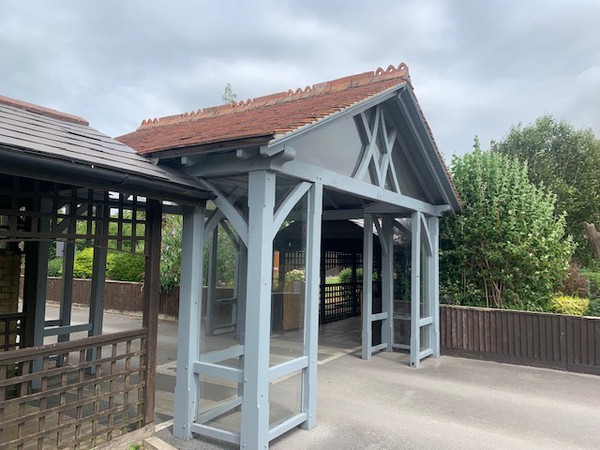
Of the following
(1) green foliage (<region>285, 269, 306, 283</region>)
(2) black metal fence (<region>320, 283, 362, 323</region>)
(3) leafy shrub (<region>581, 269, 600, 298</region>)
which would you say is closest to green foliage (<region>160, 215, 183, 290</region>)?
(2) black metal fence (<region>320, 283, 362, 323</region>)

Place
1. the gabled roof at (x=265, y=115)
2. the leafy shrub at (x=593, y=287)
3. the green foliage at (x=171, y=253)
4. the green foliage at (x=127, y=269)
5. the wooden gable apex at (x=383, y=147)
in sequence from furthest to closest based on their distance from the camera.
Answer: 1. the green foliage at (x=127, y=269)
2. the green foliage at (x=171, y=253)
3. the leafy shrub at (x=593, y=287)
4. the wooden gable apex at (x=383, y=147)
5. the gabled roof at (x=265, y=115)

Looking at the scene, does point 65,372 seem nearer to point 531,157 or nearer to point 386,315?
point 386,315

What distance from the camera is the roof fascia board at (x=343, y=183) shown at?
4.46 meters

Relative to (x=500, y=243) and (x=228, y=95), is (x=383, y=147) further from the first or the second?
(x=228, y=95)

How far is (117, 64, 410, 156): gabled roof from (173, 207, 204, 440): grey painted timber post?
878mm

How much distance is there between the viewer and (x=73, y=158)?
10.9 feet

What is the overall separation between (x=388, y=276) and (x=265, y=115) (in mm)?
4560

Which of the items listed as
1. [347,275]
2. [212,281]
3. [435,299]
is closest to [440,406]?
[435,299]

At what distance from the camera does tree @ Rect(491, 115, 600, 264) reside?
19.6 metres

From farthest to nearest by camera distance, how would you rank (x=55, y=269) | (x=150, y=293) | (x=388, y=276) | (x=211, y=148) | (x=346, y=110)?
(x=55, y=269) < (x=388, y=276) < (x=346, y=110) < (x=150, y=293) < (x=211, y=148)

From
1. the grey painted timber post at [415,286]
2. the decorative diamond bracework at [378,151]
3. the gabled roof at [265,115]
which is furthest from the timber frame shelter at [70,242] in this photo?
the grey painted timber post at [415,286]

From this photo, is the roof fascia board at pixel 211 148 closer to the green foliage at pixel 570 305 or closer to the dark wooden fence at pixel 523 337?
the dark wooden fence at pixel 523 337

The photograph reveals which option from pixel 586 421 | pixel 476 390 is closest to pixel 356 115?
pixel 476 390

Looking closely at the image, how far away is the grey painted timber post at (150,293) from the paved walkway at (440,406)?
0.46 m
